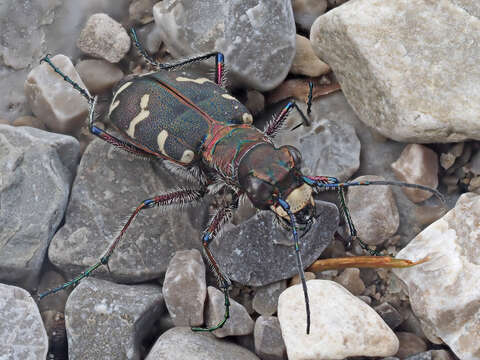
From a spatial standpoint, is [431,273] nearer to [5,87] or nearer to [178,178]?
[178,178]

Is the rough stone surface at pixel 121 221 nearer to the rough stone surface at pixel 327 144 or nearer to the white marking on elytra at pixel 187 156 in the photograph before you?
the white marking on elytra at pixel 187 156

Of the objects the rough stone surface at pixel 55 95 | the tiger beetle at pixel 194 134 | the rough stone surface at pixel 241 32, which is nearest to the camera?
the tiger beetle at pixel 194 134

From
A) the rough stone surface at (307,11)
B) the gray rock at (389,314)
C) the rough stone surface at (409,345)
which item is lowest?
the rough stone surface at (409,345)

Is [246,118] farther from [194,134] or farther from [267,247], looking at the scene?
[267,247]

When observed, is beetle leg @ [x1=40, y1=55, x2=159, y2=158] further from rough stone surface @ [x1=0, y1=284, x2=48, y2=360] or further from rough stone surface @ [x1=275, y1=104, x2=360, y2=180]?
rough stone surface @ [x1=0, y1=284, x2=48, y2=360]

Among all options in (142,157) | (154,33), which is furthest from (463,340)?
(154,33)

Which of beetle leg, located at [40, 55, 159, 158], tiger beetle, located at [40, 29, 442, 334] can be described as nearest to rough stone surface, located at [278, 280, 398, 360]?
tiger beetle, located at [40, 29, 442, 334]

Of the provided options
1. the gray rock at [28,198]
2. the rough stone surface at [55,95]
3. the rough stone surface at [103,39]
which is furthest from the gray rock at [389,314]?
the rough stone surface at [103,39]
